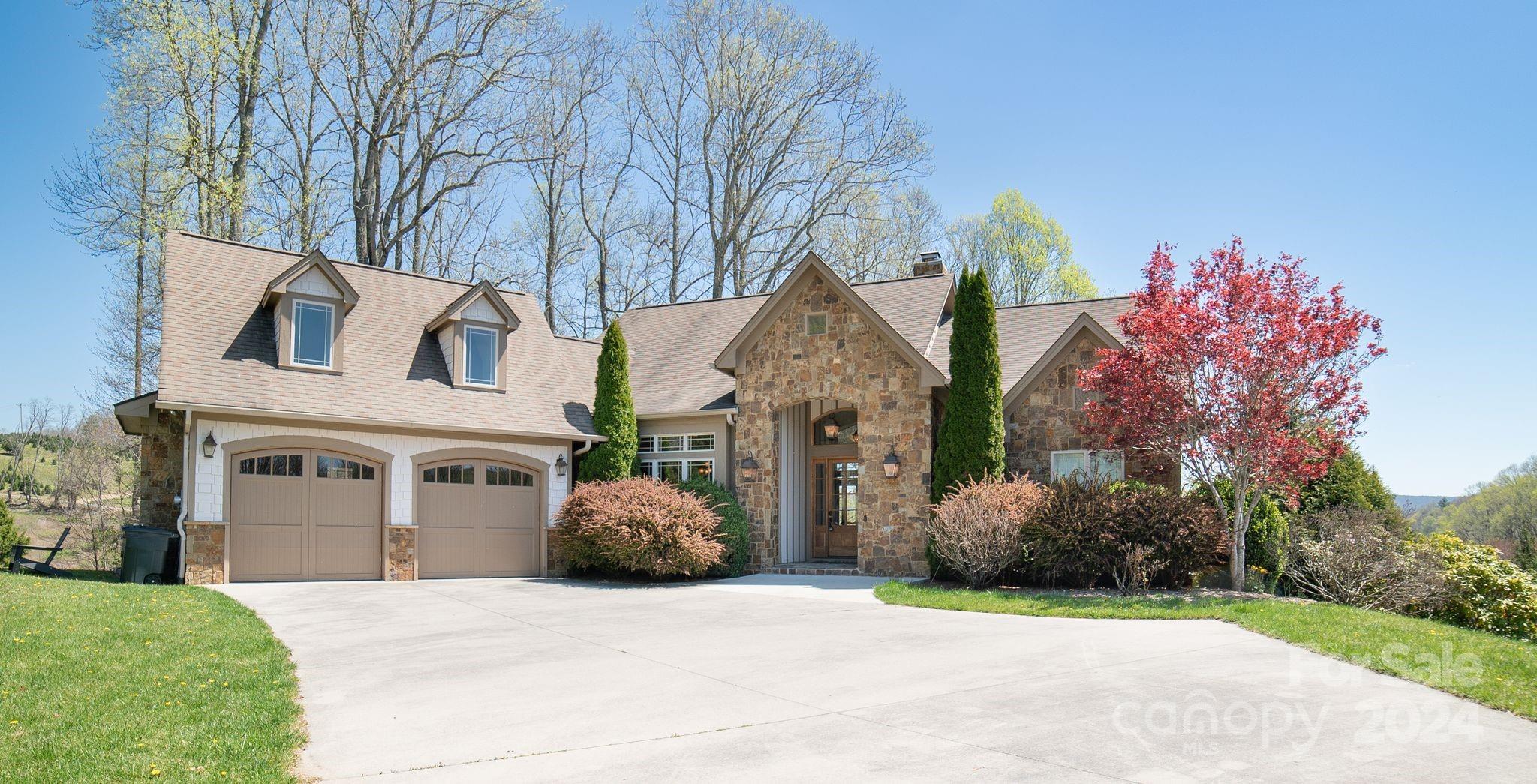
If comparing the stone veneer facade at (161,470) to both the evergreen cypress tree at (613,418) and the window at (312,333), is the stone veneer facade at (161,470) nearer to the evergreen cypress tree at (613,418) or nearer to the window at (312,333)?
the window at (312,333)

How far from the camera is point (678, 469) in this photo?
2017cm

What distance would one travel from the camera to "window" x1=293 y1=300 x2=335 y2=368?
16953mm

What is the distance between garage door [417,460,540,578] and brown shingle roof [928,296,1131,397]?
8344mm

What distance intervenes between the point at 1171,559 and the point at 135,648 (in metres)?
12.6

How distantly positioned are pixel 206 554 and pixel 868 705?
12342 millimetres

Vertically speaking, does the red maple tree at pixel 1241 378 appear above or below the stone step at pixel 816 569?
above

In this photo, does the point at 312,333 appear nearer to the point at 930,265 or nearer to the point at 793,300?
the point at 793,300

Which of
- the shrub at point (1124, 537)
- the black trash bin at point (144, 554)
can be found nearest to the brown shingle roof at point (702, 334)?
the shrub at point (1124, 537)

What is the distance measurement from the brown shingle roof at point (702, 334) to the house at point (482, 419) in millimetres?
105

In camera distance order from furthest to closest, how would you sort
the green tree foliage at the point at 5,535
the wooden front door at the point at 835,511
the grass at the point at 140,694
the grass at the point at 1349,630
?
the wooden front door at the point at 835,511 → the green tree foliage at the point at 5,535 → the grass at the point at 1349,630 → the grass at the point at 140,694

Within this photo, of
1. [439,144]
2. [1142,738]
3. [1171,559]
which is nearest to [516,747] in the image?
[1142,738]

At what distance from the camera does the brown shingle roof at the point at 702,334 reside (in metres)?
20.0

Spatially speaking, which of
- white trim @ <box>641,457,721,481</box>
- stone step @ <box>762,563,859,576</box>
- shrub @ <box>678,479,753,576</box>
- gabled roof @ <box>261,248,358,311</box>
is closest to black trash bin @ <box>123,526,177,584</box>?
gabled roof @ <box>261,248,358,311</box>

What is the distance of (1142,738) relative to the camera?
606cm
